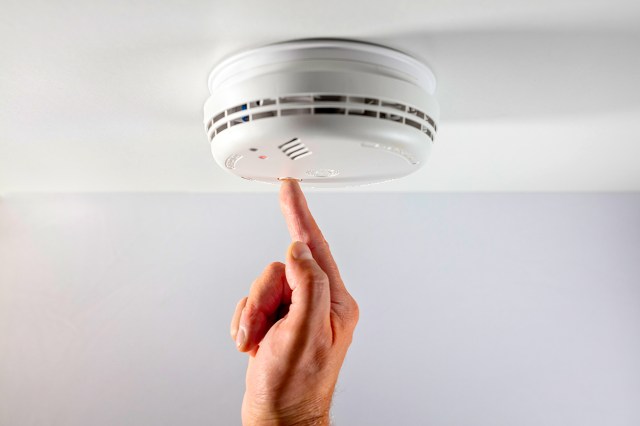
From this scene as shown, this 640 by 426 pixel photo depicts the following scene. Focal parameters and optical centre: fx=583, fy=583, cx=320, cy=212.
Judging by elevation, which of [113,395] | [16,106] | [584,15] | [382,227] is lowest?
[113,395]

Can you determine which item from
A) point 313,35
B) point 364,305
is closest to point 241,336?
point 313,35

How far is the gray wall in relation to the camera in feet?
5.25

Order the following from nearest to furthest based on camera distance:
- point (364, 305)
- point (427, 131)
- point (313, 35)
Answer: point (313, 35)
point (427, 131)
point (364, 305)

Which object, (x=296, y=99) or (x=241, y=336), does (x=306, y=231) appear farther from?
(x=296, y=99)

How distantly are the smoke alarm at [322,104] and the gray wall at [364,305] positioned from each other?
94cm

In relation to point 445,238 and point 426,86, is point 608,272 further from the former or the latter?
point 426,86

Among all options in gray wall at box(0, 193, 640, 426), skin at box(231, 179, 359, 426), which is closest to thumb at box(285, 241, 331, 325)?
skin at box(231, 179, 359, 426)

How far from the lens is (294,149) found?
0.71 m

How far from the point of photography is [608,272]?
1648 mm

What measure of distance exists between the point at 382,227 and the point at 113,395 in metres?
0.87

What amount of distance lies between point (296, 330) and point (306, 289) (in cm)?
6

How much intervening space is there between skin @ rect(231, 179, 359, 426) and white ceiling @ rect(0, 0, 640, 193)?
0.26 metres

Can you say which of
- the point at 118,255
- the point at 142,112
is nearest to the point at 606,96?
the point at 142,112

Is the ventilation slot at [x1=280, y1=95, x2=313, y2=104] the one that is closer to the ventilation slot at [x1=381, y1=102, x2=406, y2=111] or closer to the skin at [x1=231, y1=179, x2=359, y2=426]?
the ventilation slot at [x1=381, y1=102, x2=406, y2=111]
